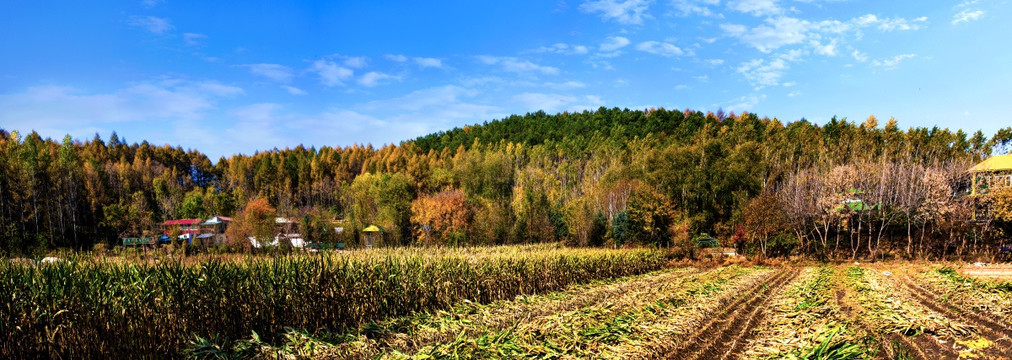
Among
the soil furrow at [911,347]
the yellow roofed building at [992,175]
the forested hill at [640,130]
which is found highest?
the forested hill at [640,130]

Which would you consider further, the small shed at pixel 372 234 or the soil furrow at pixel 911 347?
the small shed at pixel 372 234

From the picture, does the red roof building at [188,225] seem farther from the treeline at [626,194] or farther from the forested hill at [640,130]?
the forested hill at [640,130]

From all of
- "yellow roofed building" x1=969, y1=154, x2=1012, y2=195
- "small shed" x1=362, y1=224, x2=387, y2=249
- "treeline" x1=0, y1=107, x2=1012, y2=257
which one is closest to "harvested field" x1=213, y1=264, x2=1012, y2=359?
"treeline" x1=0, y1=107, x2=1012, y2=257

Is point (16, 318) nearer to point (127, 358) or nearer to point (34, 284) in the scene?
point (34, 284)

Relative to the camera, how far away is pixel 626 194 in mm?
45594

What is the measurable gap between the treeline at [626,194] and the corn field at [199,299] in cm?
376

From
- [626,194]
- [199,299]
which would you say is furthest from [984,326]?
[626,194]

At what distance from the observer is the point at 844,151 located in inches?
2159

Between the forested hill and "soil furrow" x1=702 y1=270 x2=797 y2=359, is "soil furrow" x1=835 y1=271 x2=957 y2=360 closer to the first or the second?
"soil furrow" x1=702 y1=270 x2=797 y2=359

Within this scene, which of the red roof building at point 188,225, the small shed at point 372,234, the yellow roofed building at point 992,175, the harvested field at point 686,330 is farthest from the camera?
the red roof building at point 188,225

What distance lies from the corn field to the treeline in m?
3.76

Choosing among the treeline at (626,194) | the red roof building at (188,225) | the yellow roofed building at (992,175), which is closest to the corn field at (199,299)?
the treeline at (626,194)

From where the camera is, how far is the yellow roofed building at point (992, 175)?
106ft

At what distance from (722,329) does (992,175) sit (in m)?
37.6
